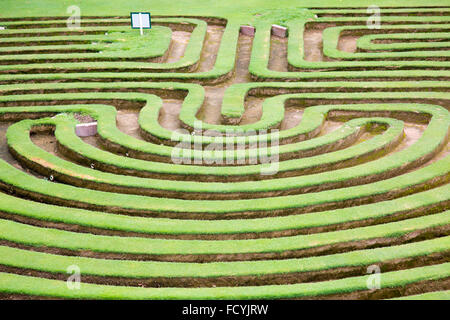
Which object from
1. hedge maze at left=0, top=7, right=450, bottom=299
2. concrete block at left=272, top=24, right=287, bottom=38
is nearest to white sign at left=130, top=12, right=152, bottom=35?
hedge maze at left=0, top=7, right=450, bottom=299

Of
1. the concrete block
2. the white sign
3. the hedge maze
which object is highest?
the white sign

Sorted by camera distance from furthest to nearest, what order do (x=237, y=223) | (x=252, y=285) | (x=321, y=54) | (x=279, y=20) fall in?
(x=279, y=20) < (x=321, y=54) < (x=237, y=223) < (x=252, y=285)

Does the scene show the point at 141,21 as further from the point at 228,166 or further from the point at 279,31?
the point at 228,166

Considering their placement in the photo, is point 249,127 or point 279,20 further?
point 279,20

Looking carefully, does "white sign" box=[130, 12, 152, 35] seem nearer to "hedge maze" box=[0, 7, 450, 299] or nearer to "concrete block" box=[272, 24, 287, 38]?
"hedge maze" box=[0, 7, 450, 299]

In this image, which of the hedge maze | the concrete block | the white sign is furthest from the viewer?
the concrete block

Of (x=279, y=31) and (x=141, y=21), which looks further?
(x=279, y=31)

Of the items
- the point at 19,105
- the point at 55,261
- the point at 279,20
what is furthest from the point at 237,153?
the point at 279,20

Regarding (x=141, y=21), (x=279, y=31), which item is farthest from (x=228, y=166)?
(x=279, y=31)
